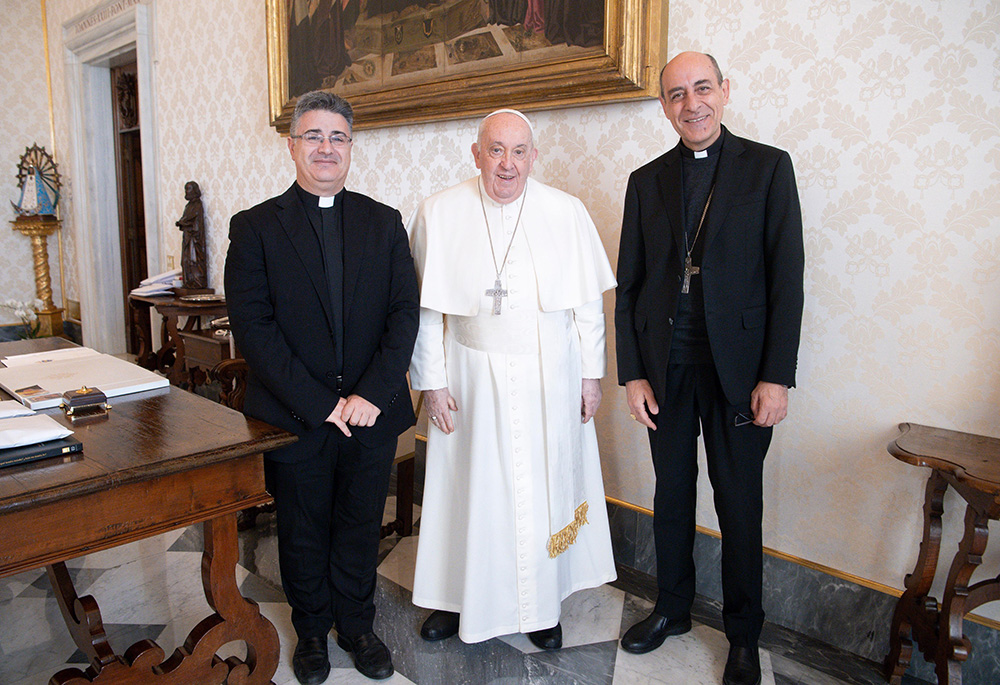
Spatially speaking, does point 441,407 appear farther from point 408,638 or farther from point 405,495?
point 405,495

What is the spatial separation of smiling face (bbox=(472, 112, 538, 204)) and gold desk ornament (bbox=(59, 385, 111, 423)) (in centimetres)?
138

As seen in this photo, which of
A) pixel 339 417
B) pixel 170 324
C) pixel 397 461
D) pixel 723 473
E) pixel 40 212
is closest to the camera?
pixel 339 417

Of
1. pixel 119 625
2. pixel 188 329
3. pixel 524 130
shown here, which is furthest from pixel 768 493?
pixel 188 329

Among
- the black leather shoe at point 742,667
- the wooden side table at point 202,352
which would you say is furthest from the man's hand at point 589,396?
the wooden side table at point 202,352

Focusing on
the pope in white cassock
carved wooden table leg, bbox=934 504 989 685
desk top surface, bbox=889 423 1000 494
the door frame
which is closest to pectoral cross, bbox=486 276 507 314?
the pope in white cassock

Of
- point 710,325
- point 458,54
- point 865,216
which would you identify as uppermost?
point 458,54

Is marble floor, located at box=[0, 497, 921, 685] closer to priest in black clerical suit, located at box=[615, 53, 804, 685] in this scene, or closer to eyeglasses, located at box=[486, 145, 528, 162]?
priest in black clerical suit, located at box=[615, 53, 804, 685]

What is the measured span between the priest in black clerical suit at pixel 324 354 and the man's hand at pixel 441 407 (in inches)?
3.2

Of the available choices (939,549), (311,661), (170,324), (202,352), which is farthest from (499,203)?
(170,324)

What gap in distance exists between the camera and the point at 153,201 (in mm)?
6379

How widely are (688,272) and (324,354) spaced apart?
1.20 metres

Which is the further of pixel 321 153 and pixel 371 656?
pixel 371 656

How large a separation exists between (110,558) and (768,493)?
2969 mm

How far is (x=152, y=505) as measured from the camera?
1901mm
